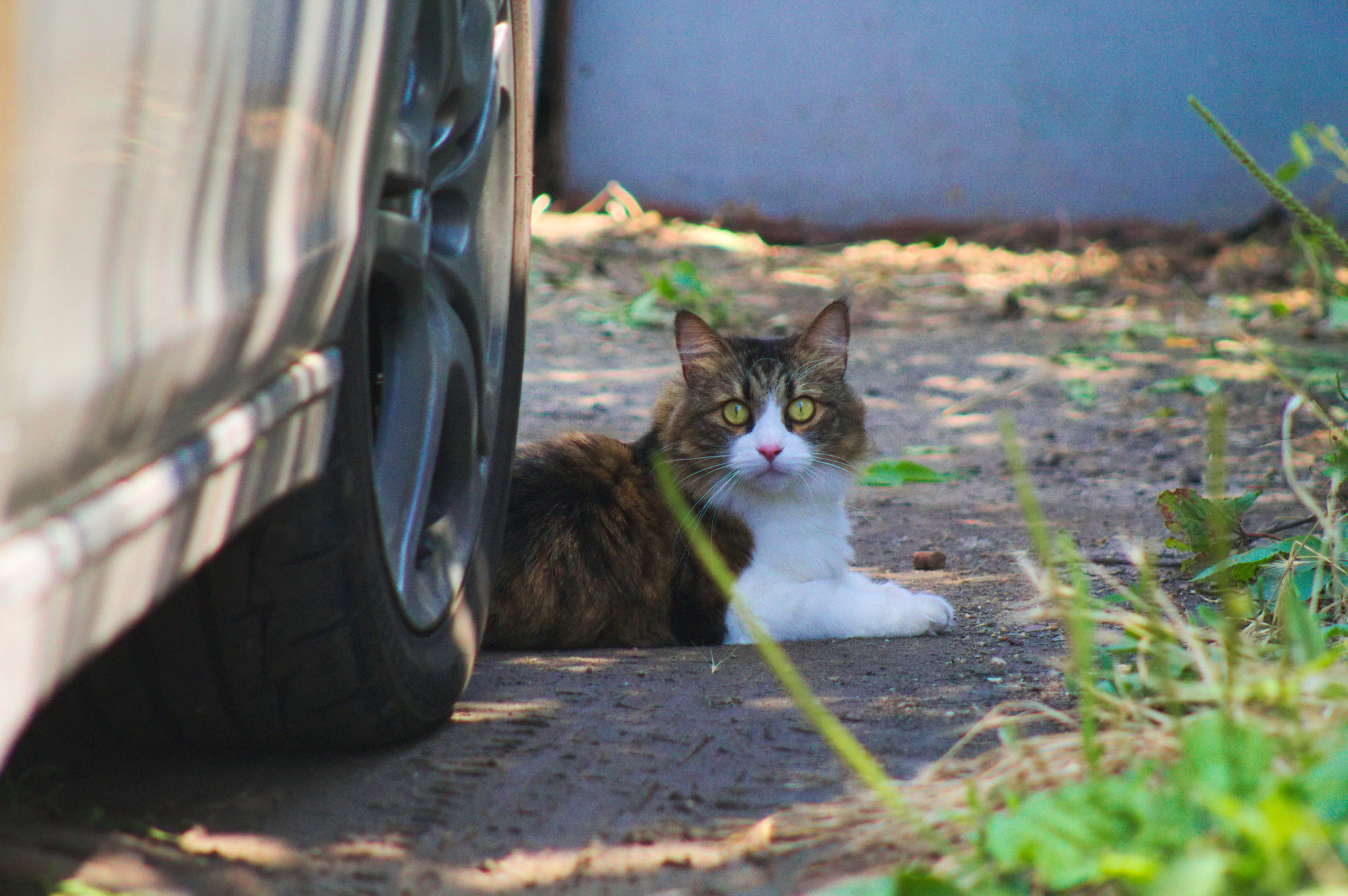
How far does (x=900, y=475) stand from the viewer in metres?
4.00

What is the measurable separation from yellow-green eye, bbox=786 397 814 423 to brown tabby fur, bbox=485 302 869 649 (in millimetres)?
15

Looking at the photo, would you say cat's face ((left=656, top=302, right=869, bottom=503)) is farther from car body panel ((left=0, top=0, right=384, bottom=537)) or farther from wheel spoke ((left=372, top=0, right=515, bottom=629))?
car body panel ((left=0, top=0, right=384, bottom=537))

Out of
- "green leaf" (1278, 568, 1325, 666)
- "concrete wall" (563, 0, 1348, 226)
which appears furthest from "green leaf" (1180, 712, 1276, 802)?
"concrete wall" (563, 0, 1348, 226)

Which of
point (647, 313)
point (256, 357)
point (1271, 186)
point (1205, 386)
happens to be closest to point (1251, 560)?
point (1271, 186)

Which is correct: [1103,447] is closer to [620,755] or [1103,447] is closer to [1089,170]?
[620,755]

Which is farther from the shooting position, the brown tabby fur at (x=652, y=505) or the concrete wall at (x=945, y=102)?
the concrete wall at (x=945, y=102)

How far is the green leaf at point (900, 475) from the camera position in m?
3.98

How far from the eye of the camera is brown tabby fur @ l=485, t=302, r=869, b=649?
2498 millimetres

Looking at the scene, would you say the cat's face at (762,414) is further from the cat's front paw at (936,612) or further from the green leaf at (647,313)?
the green leaf at (647,313)

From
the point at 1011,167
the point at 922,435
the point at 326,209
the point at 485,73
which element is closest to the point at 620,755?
the point at 326,209

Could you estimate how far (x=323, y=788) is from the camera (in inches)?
64.5

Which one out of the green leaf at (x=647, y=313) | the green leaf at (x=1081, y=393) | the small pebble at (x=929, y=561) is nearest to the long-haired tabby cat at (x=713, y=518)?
the small pebble at (x=929, y=561)

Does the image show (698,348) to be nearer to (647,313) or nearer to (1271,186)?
(1271,186)

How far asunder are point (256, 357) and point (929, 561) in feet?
7.36
